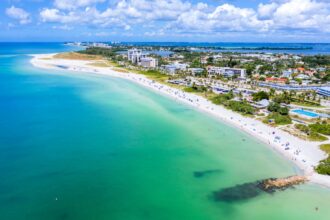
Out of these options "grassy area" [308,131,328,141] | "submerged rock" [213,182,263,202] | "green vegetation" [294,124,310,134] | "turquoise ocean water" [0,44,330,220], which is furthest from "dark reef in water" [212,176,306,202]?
"green vegetation" [294,124,310,134]

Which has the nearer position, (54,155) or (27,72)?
(54,155)

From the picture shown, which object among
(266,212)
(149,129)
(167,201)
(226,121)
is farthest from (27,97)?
(266,212)

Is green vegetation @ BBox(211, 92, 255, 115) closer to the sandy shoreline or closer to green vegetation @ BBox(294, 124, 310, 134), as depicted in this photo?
the sandy shoreline

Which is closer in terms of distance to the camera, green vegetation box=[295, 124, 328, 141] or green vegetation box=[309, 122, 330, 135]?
green vegetation box=[295, 124, 328, 141]

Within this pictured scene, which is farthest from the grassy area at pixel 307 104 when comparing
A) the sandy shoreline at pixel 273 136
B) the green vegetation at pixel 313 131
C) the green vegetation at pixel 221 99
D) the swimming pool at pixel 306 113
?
the green vegetation at pixel 313 131

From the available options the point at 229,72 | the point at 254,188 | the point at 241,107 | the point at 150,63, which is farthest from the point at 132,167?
the point at 150,63

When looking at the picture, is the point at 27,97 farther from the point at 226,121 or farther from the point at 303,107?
the point at 303,107

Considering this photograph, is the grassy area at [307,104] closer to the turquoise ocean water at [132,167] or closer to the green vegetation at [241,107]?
the green vegetation at [241,107]
